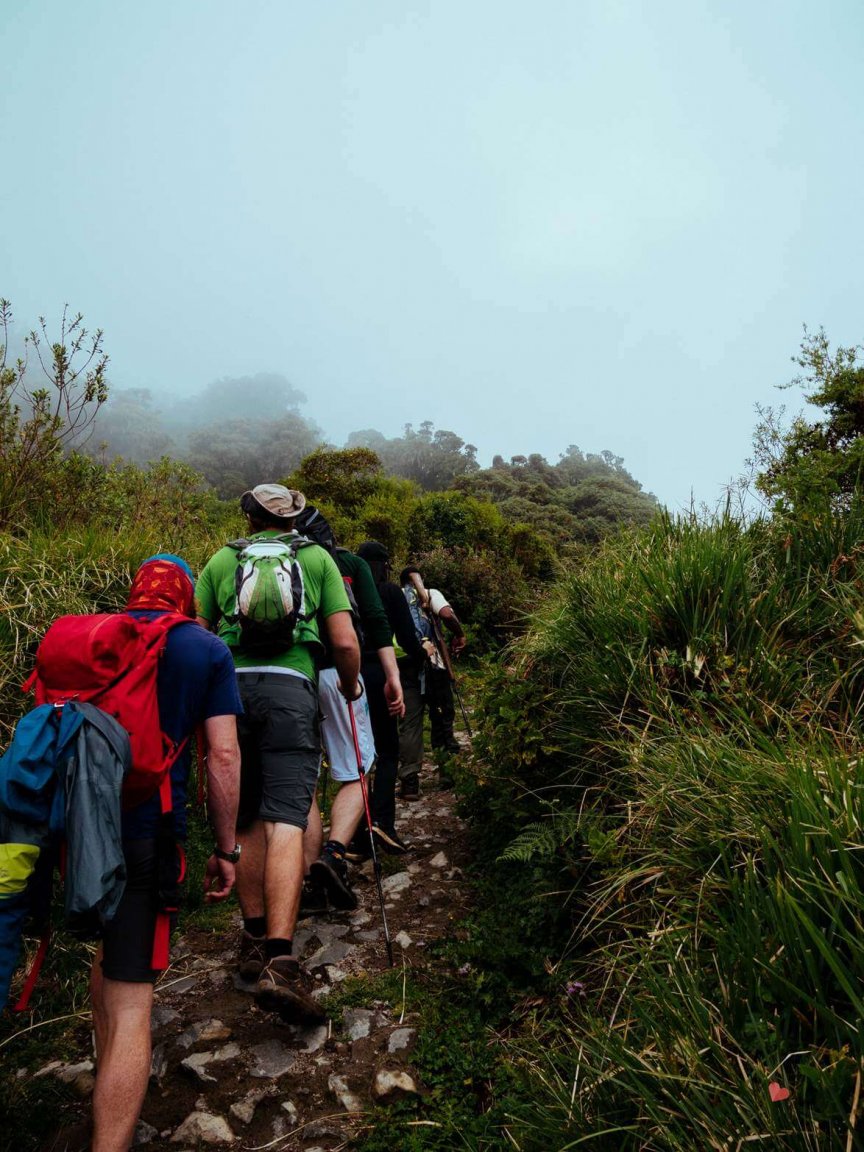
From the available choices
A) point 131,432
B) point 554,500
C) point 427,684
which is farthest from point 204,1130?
point 131,432

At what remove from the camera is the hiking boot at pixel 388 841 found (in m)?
4.88

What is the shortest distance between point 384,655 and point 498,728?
0.90 m

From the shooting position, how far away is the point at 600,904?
2715 mm

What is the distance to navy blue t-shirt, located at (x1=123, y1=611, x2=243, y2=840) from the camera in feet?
7.47

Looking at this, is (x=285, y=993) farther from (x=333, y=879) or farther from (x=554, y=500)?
(x=554, y=500)

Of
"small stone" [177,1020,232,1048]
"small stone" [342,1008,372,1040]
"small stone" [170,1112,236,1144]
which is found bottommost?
"small stone" [177,1020,232,1048]

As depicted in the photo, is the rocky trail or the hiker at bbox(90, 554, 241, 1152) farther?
the rocky trail

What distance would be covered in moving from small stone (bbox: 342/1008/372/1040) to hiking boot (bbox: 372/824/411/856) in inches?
71.3

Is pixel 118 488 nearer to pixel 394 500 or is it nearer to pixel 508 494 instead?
pixel 394 500

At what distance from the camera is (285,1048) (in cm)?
282

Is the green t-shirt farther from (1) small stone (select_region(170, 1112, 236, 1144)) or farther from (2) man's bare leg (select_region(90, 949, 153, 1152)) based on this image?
(1) small stone (select_region(170, 1112, 236, 1144))

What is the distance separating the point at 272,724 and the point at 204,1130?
5.01ft

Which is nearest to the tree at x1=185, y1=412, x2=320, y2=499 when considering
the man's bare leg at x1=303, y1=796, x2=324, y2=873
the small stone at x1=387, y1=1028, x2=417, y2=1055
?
the man's bare leg at x1=303, y1=796, x2=324, y2=873

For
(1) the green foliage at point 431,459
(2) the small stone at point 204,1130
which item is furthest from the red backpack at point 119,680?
(1) the green foliage at point 431,459
